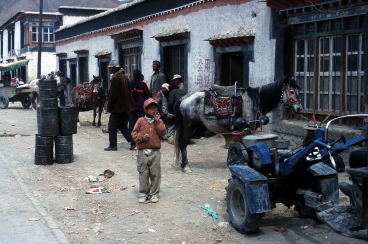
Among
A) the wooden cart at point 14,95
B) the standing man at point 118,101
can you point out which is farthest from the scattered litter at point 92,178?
the wooden cart at point 14,95

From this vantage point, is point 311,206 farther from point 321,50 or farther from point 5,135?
point 5,135

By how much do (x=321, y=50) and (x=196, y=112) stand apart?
2825 millimetres

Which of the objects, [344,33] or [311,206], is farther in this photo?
[344,33]

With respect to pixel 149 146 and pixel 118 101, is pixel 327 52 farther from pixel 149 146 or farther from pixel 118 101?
pixel 149 146

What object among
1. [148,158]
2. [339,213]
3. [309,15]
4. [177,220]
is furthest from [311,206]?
[309,15]

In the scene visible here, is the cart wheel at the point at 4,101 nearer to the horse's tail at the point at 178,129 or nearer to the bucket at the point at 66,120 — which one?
the bucket at the point at 66,120

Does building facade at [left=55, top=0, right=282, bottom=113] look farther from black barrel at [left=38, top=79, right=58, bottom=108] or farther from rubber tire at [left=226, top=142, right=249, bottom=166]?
rubber tire at [left=226, top=142, right=249, bottom=166]

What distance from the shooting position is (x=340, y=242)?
527cm

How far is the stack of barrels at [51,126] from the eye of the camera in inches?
373

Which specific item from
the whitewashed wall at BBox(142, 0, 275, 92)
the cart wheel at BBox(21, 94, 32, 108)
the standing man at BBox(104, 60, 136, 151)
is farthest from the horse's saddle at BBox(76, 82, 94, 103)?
the cart wheel at BBox(21, 94, 32, 108)

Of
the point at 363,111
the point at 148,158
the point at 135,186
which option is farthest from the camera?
the point at 363,111

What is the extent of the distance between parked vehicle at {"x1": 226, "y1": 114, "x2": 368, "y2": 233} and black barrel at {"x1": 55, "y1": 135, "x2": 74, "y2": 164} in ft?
14.8

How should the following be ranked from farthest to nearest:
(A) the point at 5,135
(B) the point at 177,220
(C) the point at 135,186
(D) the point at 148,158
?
(A) the point at 5,135
(C) the point at 135,186
(D) the point at 148,158
(B) the point at 177,220

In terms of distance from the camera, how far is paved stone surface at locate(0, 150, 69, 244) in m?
5.43
